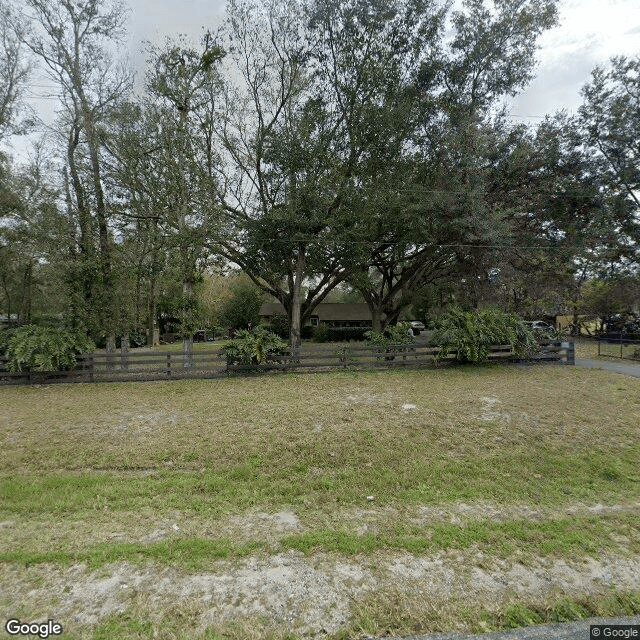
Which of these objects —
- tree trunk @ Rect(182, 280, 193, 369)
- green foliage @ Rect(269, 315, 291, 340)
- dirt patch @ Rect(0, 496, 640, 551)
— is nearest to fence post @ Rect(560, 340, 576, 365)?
dirt patch @ Rect(0, 496, 640, 551)

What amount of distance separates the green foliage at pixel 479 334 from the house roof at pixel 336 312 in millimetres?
20824

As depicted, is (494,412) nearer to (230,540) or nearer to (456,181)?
(230,540)

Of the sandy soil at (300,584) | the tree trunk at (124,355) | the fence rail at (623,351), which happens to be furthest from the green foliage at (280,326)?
the sandy soil at (300,584)

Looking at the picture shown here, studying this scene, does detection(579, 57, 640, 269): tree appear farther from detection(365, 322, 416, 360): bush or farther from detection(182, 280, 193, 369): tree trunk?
detection(182, 280, 193, 369): tree trunk

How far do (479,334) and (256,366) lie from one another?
7612mm

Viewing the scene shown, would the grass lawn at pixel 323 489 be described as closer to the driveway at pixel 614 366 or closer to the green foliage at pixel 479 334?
the green foliage at pixel 479 334

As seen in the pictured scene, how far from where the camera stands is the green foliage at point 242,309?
2862cm

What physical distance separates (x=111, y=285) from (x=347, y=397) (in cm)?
936

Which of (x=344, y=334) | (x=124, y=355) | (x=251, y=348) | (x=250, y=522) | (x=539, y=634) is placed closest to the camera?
(x=539, y=634)

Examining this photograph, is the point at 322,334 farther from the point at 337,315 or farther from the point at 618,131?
the point at 618,131

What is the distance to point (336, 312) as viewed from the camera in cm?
3381

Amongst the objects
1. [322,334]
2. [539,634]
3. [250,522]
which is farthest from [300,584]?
[322,334]

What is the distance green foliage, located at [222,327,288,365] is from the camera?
416 inches

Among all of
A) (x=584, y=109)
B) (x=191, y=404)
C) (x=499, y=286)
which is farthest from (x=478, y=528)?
(x=584, y=109)
